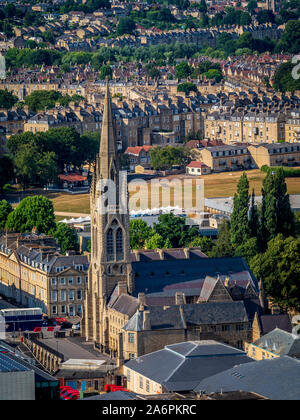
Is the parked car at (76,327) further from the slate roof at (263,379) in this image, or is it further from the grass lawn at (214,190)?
the grass lawn at (214,190)

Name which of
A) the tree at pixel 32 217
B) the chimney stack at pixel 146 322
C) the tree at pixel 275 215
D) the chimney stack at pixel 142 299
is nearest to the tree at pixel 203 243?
the tree at pixel 275 215

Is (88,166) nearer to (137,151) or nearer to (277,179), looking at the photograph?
(137,151)

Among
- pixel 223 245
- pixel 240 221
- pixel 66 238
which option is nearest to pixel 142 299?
pixel 223 245

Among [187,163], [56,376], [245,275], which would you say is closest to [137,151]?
[187,163]

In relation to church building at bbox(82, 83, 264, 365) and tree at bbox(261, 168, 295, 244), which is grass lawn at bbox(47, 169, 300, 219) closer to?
tree at bbox(261, 168, 295, 244)

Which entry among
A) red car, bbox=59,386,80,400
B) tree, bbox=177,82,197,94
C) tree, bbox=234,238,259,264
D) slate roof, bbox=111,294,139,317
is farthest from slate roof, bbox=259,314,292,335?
tree, bbox=177,82,197,94
